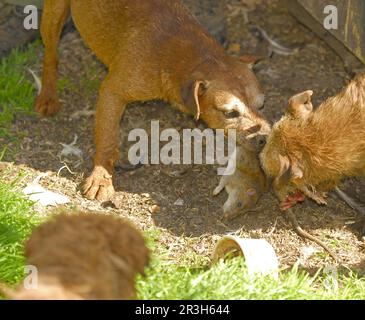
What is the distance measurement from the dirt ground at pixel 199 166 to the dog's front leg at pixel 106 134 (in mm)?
186

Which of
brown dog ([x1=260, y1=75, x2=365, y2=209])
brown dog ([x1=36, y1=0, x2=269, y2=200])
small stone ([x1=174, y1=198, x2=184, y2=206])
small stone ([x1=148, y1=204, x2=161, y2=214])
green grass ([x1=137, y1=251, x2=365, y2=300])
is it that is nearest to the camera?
green grass ([x1=137, y1=251, x2=365, y2=300])

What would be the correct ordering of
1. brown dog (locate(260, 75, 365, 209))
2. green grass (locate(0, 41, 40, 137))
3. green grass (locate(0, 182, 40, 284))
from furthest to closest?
green grass (locate(0, 41, 40, 137)) < brown dog (locate(260, 75, 365, 209)) < green grass (locate(0, 182, 40, 284))

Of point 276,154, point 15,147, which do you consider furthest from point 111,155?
point 276,154

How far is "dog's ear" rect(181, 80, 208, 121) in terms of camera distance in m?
6.75

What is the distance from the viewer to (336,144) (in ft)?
20.7

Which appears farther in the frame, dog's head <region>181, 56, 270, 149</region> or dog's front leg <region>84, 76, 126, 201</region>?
dog's front leg <region>84, 76, 126, 201</region>

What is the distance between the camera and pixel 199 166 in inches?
296

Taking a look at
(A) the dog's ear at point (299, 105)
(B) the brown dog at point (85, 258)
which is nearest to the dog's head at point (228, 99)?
(A) the dog's ear at point (299, 105)

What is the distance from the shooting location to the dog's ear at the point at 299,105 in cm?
636

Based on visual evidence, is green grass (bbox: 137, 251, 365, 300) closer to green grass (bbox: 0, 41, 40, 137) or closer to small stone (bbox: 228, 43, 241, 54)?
green grass (bbox: 0, 41, 40, 137)

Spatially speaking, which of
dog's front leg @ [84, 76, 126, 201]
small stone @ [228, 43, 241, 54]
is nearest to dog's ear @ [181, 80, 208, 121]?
dog's front leg @ [84, 76, 126, 201]

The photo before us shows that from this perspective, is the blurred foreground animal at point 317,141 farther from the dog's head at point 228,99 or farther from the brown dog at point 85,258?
the brown dog at point 85,258

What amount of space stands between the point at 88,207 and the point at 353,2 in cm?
291
